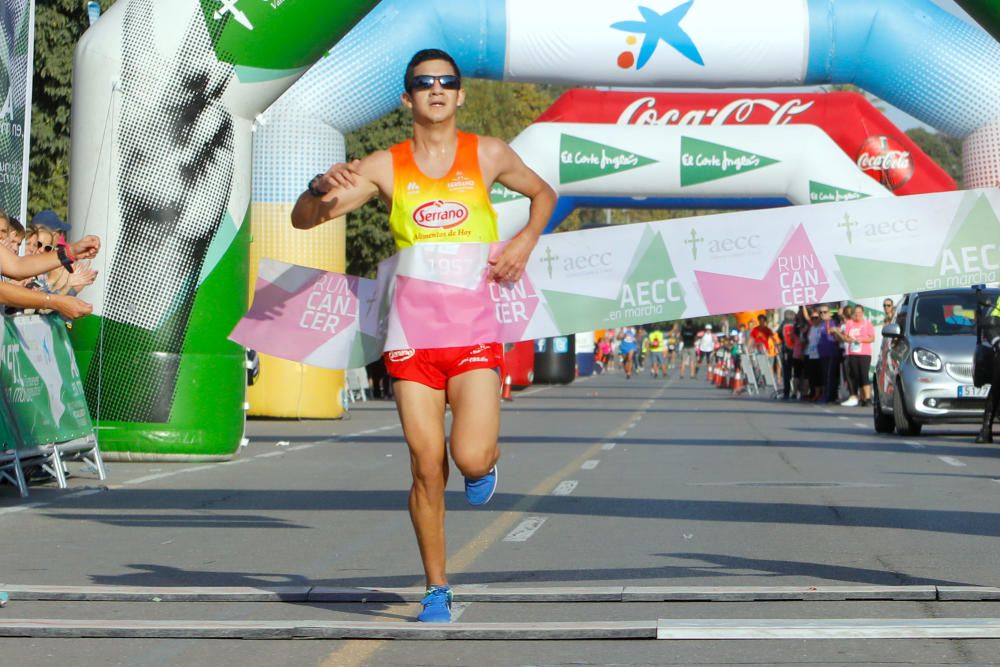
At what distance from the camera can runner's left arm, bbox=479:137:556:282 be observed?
23.5 ft

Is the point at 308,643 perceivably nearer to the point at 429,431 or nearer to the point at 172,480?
the point at 429,431

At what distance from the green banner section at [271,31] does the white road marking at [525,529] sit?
592cm

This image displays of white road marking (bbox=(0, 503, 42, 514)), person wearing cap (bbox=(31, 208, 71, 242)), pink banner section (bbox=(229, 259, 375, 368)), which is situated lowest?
white road marking (bbox=(0, 503, 42, 514))

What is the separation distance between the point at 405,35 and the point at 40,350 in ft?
31.3

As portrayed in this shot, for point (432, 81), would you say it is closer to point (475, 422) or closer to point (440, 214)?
point (440, 214)

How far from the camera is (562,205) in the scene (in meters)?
33.5

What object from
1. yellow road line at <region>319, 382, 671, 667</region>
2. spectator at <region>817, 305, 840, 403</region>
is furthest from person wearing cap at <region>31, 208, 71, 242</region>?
spectator at <region>817, 305, 840, 403</region>

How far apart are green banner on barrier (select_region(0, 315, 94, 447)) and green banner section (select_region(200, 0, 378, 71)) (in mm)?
3194

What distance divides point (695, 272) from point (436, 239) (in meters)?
3.95

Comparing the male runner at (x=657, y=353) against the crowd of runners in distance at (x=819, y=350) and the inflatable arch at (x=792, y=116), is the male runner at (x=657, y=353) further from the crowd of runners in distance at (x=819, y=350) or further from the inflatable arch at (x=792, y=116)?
the inflatable arch at (x=792, y=116)

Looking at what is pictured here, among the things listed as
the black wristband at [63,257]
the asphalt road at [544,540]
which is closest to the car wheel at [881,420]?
the asphalt road at [544,540]

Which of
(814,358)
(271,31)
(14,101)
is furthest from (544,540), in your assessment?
(814,358)

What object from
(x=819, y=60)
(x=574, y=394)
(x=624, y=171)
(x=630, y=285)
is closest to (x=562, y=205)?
(x=624, y=171)

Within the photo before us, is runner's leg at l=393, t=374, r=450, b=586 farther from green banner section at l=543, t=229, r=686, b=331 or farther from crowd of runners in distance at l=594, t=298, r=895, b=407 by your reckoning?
crowd of runners in distance at l=594, t=298, r=895, b=407
